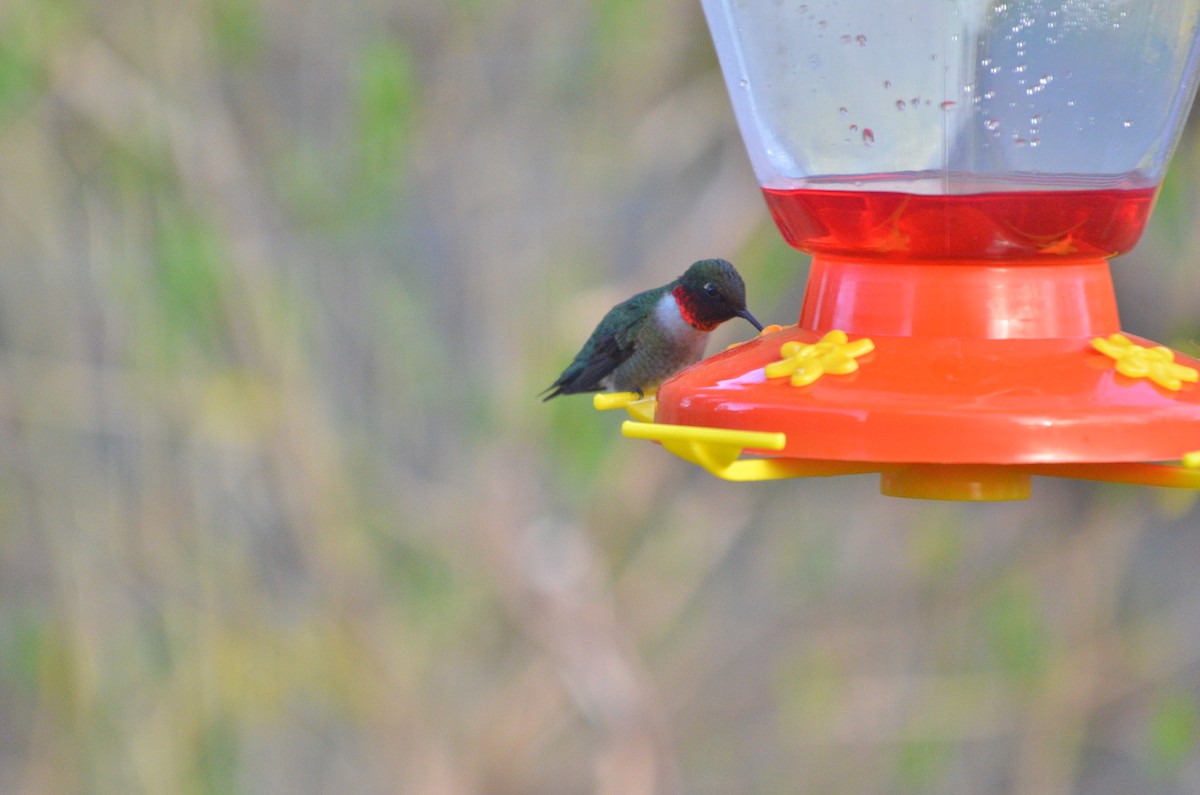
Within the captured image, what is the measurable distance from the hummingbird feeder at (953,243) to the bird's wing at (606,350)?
58 centimetres

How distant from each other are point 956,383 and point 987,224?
25 centimetres

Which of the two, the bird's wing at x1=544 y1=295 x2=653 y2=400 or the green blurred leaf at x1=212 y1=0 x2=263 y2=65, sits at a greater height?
the green blurred leaf at x1=212 y1=0 x2=263 y2=65

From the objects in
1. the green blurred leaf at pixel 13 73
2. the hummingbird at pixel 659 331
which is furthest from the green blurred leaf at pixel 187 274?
the hummingbird at pixel 659 331

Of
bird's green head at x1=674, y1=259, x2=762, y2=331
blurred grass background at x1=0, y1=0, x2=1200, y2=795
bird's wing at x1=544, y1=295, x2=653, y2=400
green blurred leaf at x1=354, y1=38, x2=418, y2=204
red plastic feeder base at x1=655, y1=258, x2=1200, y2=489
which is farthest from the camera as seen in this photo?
blurred grass background at x1=0, y1=0, x2=1200, y2=795

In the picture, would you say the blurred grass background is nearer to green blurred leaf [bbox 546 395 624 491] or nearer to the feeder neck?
green blurred leaf [bbox 546 395 624 491]

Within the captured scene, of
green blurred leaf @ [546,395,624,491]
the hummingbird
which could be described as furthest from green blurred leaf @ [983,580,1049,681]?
the hummingbird

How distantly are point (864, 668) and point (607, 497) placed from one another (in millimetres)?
933

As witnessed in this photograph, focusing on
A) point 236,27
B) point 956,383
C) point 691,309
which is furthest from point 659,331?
point 236,27

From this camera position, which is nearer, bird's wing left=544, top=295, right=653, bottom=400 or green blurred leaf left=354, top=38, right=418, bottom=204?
bird's wing left=544, top=295, right=653, bottom=400

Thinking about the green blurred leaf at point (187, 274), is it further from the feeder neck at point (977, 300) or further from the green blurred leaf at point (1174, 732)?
the green blurred leaf at point (1174, 732)

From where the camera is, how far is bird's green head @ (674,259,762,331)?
2.12 meters

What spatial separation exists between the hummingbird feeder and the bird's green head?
299 millimetres

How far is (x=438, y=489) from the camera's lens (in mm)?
3797

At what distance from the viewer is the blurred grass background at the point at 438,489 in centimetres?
350
